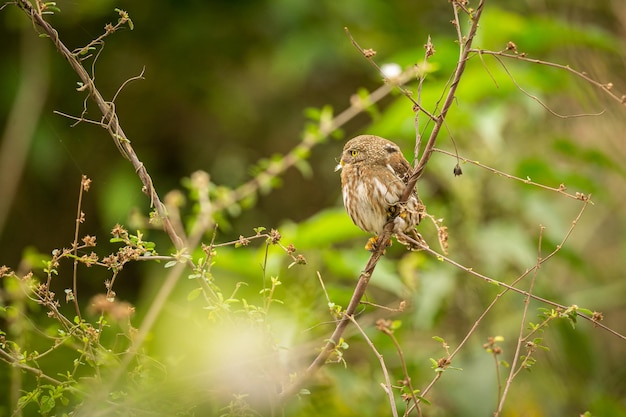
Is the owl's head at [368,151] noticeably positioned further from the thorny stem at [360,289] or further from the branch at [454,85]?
the branch at [454,85]

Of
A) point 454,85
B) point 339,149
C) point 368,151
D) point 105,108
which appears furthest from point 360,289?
point 339,149

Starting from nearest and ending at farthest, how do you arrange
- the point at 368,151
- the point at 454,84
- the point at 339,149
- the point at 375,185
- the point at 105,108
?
the point at 454,84
the point at 105,108
the point at 375,185
the point at 368,151
the point at 339,149

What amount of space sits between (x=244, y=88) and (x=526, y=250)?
3139 mm

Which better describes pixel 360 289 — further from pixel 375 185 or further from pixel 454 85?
pixel 375 185

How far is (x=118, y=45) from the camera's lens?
649cm

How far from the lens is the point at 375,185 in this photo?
3246 millimetres

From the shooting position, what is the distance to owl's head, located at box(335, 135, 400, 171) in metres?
3.37

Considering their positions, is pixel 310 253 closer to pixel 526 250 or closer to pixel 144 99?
pixel 526 250

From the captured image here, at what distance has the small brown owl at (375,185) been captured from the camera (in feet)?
10.1

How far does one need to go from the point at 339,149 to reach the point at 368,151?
11.5 ft

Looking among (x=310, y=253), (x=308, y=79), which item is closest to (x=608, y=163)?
(x=310, y=253)

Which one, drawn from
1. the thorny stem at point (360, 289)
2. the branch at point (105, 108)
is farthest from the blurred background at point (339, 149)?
the branch at point (105, 108)

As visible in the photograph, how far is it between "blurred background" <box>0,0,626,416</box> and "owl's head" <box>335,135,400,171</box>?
0.43 metres

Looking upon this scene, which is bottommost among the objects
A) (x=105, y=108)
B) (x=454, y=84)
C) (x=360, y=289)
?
(x=360, y=289)
